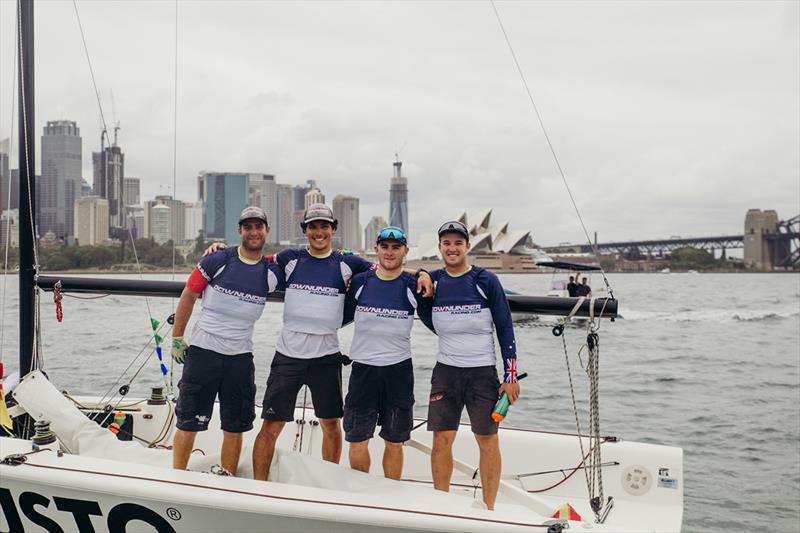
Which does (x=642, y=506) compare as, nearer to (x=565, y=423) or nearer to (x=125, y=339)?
(x=565, y=423)

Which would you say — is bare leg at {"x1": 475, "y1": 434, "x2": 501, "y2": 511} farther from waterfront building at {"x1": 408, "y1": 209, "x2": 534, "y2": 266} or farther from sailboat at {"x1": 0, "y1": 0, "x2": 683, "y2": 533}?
waterfront building at {"x1": 408, "y1": 209, "x2": 534, "y2": 266}

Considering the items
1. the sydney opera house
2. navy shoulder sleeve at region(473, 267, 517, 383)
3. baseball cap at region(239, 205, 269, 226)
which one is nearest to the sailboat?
navy shoulder sleeve at region(473, 267, 517, 383)

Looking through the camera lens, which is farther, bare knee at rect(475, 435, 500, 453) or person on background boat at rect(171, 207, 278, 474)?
person on background boat at rect(171, 207, 278, 474)

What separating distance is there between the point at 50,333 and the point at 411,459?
Answer: 18.1m

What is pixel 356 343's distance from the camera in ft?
12.7

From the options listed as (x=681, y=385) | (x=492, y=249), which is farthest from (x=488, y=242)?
(x=681, y=385)

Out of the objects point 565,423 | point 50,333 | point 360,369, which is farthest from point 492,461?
point 50,333

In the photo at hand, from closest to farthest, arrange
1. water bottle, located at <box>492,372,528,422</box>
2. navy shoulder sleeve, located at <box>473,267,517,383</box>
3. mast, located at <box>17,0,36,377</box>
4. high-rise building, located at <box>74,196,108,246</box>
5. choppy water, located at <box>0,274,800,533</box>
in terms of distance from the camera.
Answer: water bottle, located at <box>492,372,528,422</box> → navy shoulder sleeve, located at <box>473,267,517,383</box> → mast, located at <box>17,0,36,377</box> → choppy water, located at <box>0,274,800,533</box> → high-rise building, located at <box>74,196,108,246</box>

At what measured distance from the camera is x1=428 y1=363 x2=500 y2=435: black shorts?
3727mm

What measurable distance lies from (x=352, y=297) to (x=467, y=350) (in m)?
0.71

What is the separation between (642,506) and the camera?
4594 millimetres

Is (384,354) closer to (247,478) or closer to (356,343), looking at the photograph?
(356,343)

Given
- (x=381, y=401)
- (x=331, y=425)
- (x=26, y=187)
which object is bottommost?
(x=331, y=425)

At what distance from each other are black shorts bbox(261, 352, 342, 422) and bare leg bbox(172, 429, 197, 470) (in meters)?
0.42
